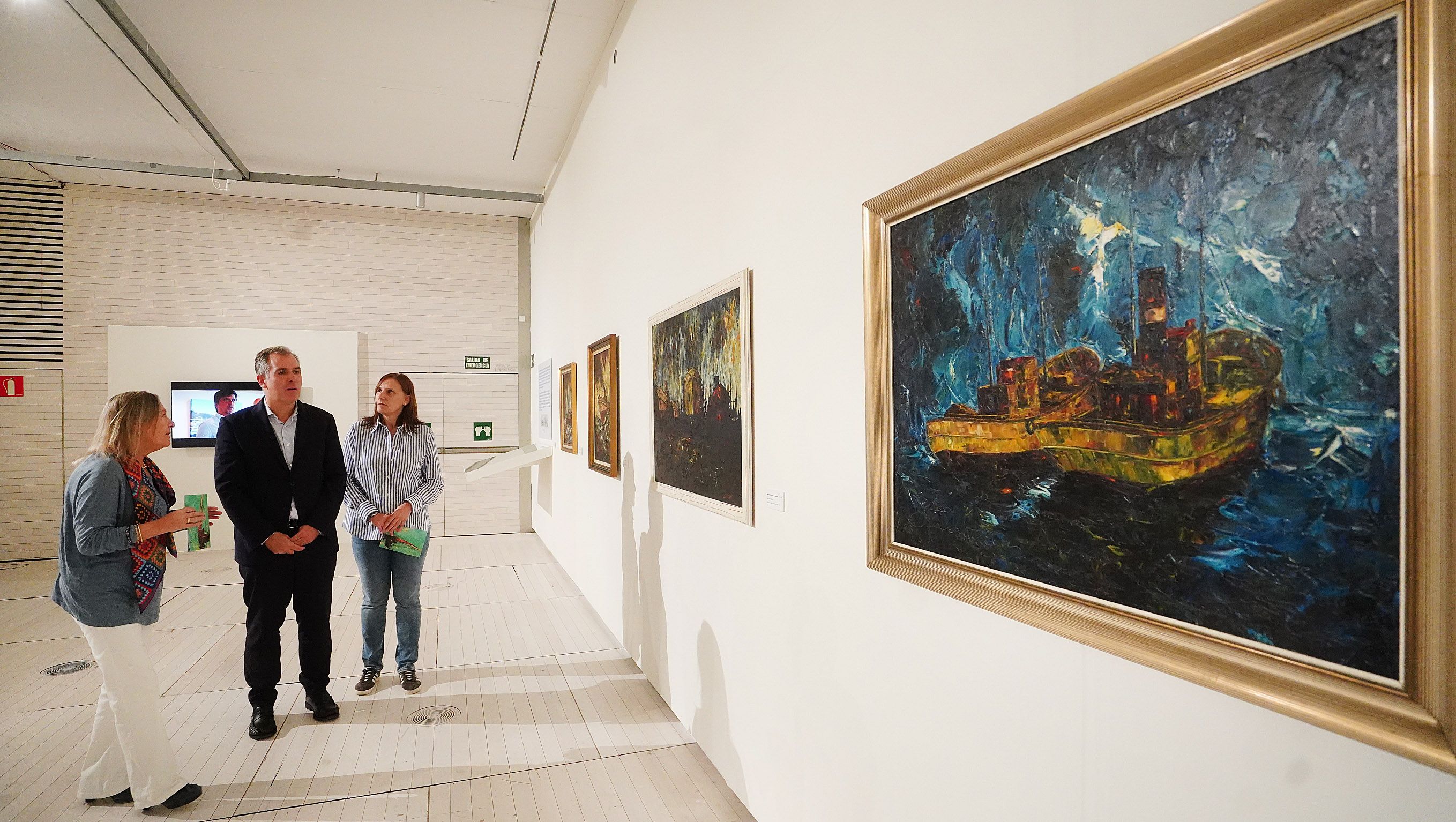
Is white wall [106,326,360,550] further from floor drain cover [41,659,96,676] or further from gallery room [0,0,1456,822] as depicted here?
floor drain cover [41,659,96,676]

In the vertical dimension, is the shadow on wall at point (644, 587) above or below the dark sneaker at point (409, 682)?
above

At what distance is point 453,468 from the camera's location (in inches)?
368

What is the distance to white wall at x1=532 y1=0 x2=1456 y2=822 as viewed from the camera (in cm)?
109

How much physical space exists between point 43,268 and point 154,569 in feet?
25.7

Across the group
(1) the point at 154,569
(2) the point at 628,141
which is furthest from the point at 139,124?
(1) the point at 154,569

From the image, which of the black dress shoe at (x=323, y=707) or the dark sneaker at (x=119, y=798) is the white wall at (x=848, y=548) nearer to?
the black dress shoe at (x=323, y=707)

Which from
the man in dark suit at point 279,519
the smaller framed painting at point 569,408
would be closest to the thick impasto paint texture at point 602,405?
the smaller framed painting at point 569,408

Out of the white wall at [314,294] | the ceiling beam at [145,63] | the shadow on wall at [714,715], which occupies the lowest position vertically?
the shadow on wall at [714,715]

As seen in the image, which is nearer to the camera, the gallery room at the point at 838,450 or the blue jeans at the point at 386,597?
the gallery room at the point at 838,450

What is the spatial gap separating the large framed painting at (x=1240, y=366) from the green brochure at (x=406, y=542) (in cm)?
345

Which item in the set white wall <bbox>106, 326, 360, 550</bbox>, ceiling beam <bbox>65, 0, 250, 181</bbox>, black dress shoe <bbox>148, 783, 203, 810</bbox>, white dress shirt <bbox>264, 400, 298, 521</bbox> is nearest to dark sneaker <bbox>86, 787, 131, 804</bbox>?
black dress shoe <bbox>148, 783, 203, 810</bbox>

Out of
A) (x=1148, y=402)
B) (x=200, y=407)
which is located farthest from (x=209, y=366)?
(x=1148, y=402)

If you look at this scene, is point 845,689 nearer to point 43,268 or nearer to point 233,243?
point 233,243

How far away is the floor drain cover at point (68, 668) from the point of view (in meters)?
4.41
